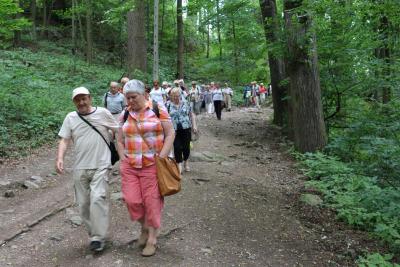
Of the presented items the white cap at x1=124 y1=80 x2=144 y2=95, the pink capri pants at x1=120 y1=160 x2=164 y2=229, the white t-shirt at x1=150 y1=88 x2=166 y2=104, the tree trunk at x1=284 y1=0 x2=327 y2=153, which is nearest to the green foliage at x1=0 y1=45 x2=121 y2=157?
the white t-shirt at x1=150 y1=88 x2=166 y2=104

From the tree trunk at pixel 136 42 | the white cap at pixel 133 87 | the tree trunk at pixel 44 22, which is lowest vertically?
the white cap at pixel 133 87

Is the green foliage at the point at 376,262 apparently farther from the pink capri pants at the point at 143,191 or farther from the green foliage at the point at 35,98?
the green foliage at the point at 35,98

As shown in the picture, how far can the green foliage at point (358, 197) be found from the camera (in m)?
6.11

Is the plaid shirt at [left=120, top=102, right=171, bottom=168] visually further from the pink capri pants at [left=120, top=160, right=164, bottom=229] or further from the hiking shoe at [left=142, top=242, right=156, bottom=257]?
the hiking shoe at [left=142, top=242, right=156, bottom=257]

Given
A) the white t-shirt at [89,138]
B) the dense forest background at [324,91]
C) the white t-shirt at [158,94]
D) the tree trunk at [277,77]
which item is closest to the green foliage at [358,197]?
the dense forest background at [324,91]

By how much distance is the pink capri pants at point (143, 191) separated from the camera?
4.63 meters

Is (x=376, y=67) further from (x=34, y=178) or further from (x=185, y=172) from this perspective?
(x=34, y=178)

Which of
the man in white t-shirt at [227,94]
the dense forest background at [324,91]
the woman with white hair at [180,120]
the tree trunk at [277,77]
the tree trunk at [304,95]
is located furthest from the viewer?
the man in white t-shirt at [227,94]

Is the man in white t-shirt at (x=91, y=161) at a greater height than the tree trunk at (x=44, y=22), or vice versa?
the tree trunk at (x=44, y=22)

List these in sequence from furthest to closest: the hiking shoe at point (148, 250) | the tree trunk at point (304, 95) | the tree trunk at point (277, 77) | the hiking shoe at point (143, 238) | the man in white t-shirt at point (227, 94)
Result: 1. the man in white t-shirt at point (227, 94)
2. the tree trunk at point (277, 77)
3. the tree trunk at point (304, 95)
4. the hiking shoe at point (143, 238)
5. the hiking shoe at point (148, 250)

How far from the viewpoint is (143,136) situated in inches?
182

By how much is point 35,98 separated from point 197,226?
9953 millimetres

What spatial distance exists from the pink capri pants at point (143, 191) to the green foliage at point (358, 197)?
3048 millimetres

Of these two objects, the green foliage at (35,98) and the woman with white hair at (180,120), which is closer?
the woman with white hair at (180,120)
